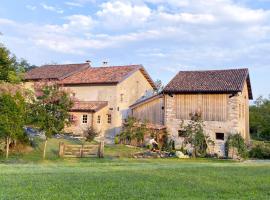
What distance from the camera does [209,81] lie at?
39.1m

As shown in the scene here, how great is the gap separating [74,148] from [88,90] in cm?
1895

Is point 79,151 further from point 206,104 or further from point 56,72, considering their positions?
point 56,72

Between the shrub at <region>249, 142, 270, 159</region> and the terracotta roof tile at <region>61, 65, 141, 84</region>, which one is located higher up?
the terracotta roof tile at <region>61, 65, 141, 84</region>

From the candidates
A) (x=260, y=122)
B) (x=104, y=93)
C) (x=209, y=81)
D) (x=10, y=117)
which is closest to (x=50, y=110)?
(x=10, y=117)

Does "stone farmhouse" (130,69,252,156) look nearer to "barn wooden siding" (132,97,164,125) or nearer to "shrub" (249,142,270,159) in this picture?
"barn wooden siding" (132,97,164,125)

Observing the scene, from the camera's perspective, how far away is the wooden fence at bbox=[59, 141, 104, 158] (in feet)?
90.9

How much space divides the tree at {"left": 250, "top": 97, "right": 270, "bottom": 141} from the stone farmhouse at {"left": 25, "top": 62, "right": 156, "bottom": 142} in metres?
19.6

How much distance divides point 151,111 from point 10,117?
1962cm

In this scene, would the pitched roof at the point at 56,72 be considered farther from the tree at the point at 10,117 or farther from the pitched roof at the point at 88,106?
the tree at the point at 10,117

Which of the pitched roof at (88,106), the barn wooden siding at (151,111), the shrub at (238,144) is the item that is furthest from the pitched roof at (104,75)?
the shrub at (238,144)

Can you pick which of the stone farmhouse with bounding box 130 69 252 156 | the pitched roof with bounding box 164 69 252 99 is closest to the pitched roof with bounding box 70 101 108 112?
the stone farmhouse with bounding box 130 69 252 156

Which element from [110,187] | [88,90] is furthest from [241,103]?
[110,187]

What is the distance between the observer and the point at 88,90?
46.4 m

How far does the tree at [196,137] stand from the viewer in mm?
36062
